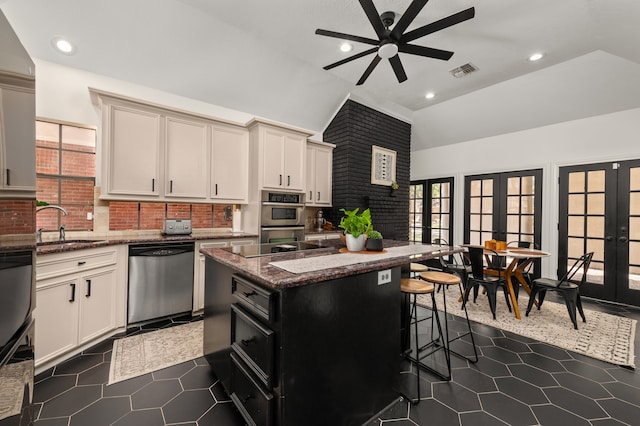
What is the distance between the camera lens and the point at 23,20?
2.56m

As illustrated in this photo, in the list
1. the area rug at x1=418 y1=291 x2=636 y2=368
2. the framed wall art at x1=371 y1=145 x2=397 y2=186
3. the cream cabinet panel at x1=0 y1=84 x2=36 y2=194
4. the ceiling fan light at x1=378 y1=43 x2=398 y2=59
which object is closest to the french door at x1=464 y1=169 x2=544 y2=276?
the area rug at x1=418 y1=291 x2=636 y2=368

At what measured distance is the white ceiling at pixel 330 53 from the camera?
2701 mm

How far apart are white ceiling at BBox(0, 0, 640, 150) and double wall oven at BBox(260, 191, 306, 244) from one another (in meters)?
1.46

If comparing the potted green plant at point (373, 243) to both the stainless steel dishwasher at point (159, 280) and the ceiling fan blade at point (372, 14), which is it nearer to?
the ceiling fan blade at point (372, 14)

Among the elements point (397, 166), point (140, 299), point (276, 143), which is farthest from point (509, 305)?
point (140, 299)

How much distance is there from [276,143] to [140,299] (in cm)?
269

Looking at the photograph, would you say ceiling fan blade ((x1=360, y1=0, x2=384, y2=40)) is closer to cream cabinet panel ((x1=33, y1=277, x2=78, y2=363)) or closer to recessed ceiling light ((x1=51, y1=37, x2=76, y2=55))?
recessed ceiling light ((x1=51, y1=37, x2=76, y2=55))

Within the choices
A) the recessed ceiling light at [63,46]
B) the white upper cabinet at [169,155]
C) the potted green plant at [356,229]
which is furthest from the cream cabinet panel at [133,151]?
the potted green plant at [356,229]

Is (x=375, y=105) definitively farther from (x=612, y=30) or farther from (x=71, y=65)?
(x=71, y=65)

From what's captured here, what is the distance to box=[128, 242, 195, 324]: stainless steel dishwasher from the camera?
2861 millimetres

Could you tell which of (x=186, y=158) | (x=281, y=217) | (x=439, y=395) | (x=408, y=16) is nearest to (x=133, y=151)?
(x=186, y=158)

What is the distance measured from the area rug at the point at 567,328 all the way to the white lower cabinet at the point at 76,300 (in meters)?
3.85

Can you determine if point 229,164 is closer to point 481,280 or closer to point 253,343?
point 253,343

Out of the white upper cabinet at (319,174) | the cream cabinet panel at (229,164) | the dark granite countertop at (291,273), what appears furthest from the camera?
the white upper cabinet at (319,174)
